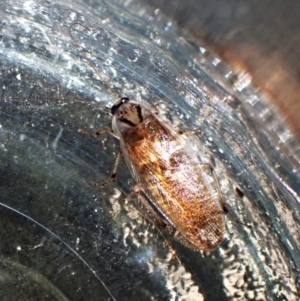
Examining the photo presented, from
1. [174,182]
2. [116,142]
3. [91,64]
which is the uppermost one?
[91,64]

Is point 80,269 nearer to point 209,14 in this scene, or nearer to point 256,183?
point 256,183

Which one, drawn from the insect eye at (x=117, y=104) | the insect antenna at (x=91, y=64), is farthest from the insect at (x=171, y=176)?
the insect antenna at (x=91, y=64)

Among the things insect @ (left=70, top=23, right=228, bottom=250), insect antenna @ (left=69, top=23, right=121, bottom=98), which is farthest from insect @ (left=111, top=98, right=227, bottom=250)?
insect antenna @ (left=69, top=23, right=121, bottom=98)

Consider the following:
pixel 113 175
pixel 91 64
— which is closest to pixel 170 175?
pixel 113 175

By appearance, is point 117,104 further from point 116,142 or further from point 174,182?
point 174,182

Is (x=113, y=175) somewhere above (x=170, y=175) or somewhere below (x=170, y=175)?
above

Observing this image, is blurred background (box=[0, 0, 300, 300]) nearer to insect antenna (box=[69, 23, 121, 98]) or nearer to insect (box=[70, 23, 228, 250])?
insect antenna (box=[69, 23, 121, 98])

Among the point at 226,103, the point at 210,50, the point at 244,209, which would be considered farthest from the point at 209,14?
the point at 244,209
